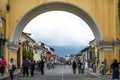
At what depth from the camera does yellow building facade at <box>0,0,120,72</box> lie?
1823 inches

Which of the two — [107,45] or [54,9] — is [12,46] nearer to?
[54,9]

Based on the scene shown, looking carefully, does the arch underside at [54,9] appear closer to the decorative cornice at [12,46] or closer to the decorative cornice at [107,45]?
the decorative cornice at [12,46]

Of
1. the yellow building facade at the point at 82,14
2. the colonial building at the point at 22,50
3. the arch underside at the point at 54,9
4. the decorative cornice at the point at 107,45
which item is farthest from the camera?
the colonial building at the point at 22,50

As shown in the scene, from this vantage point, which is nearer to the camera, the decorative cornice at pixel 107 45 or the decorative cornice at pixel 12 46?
the decorative cornice at pixel 107 45

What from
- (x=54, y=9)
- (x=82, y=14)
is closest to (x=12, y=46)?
(x=54, y=9)

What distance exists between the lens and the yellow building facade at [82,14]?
46312mm

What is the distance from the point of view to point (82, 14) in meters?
47.7

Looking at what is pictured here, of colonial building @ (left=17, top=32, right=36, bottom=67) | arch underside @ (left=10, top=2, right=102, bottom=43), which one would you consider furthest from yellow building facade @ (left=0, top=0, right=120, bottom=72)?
colonial building @ (left=17, top=32, right=36, bottom=67)

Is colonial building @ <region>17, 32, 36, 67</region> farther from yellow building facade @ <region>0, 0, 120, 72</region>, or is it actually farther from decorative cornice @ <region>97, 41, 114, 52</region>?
decorative cornice @ <region>97, 41, 114, 52</region>

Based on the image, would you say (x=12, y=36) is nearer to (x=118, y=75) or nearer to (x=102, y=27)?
(x=102, y=27)

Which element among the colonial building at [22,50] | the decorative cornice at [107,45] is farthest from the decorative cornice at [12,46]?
the colonial building at [22,50]

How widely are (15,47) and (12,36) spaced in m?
1.72

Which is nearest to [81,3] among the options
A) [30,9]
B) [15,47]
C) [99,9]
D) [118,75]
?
[99,9]

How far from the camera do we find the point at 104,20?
46.8 m
